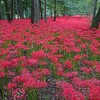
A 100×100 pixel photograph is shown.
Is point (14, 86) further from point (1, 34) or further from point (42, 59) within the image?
point (1, 34)

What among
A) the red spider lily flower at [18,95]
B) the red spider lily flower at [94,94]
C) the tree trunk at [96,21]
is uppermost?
the tree trunk at [96,21]

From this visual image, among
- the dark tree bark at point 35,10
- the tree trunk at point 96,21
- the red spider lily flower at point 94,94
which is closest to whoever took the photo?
the red spider lily flower at point 94,94

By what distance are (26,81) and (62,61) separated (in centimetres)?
361

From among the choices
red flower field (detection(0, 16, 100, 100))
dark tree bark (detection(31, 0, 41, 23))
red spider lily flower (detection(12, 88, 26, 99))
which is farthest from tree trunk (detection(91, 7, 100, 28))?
red spider lily flower (detection(12, 88, 26, 99))

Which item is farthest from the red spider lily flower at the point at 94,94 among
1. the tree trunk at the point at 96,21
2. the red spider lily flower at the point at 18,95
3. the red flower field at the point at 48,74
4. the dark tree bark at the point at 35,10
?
the dark tree bark at the point at 35,10

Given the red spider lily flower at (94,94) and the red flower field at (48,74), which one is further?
the red flower field at (48,74)

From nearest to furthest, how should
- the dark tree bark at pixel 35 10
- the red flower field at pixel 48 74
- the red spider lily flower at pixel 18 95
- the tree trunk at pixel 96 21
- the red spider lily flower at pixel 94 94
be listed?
the red spider lily flower at pixel 94 94, the red spider lily flower at pixel 18 95, the red flower field at pixel 48 74, the tree trunk at pixel 96 21, the dark tree bark at pixel 35 10

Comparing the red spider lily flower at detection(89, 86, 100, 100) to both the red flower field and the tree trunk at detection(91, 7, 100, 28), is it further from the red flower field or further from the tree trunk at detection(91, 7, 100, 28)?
the tree trunk at detection(91, 7, 100, 28)

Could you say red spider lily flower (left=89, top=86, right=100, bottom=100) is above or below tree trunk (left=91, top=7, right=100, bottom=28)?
below

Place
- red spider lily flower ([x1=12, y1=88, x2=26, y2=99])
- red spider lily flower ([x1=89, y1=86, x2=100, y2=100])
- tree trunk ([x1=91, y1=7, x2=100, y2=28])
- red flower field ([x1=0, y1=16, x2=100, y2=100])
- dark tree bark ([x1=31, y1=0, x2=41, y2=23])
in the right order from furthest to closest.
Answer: dark tree bark ([x1=31, y1=0, x2=41, y2=23]) → tree trunk ([x1=91, y1=7, x2=100, y2=28]) → red flower field ([x1=0, y1=16, x2=100, y2=100]) → red spider lily flower ([x1=12, y1=88, x2=26, y2=99]) → red spider lily flower ([x1=89, y1=86, x2=100, y2=100])

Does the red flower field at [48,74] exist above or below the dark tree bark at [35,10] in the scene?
below

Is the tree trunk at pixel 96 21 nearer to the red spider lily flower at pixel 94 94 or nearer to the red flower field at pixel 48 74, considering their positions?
the red flower field at pixel 48 74

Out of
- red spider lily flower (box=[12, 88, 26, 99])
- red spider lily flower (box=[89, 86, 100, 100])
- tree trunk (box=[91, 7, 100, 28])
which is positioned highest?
tree trunk (box=[91, 7, 100, 28])

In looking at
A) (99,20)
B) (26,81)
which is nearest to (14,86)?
(26,81)
